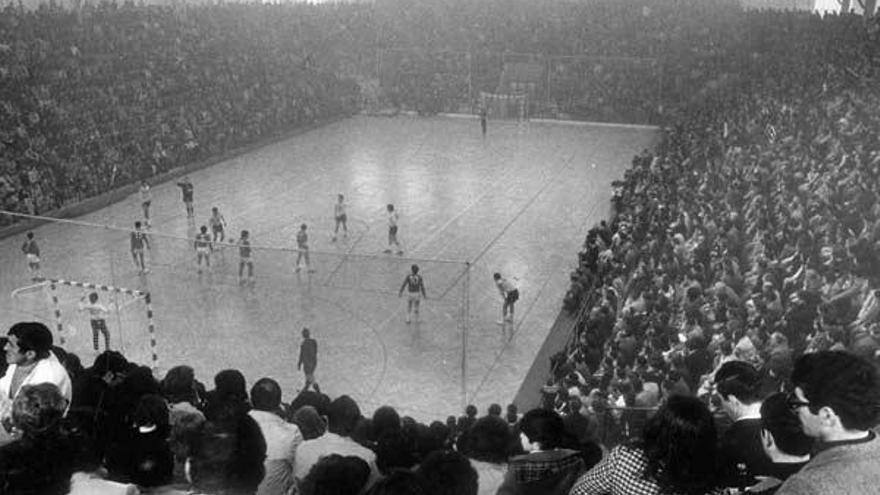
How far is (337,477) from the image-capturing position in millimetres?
4340

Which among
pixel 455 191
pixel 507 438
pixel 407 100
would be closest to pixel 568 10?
pixel 407 100

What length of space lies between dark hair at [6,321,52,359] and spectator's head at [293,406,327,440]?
2.09 meters

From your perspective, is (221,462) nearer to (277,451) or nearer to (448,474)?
(277,451)

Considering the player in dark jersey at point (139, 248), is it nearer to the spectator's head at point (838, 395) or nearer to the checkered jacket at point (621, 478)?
the checkered jacket at point (621, 478)

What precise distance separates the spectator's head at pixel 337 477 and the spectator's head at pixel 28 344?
3.03 m

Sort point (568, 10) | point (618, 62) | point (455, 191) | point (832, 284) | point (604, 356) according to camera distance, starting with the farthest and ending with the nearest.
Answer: point (568, 10), point (618, 62), point (455, 191), point (604, 356), point (832, 284)

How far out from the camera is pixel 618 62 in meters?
41.0

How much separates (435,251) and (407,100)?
77.2 feet

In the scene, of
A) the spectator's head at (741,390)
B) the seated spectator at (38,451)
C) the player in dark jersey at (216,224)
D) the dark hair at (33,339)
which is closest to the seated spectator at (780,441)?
→ the spectator's head at (741,390)

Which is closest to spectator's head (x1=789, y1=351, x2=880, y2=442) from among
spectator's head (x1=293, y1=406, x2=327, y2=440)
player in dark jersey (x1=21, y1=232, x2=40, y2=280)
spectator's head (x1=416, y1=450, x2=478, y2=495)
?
spectator's head (x1=416, y1=450, x2=478, y2=495)

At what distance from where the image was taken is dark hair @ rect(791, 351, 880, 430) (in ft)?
10.8

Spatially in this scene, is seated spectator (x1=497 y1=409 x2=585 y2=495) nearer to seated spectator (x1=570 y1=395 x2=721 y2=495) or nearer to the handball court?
seated spectator (x1=570 y1=395 x2=721 y2=495)

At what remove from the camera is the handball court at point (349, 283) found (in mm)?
13852

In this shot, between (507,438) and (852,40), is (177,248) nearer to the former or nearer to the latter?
(507,438)
